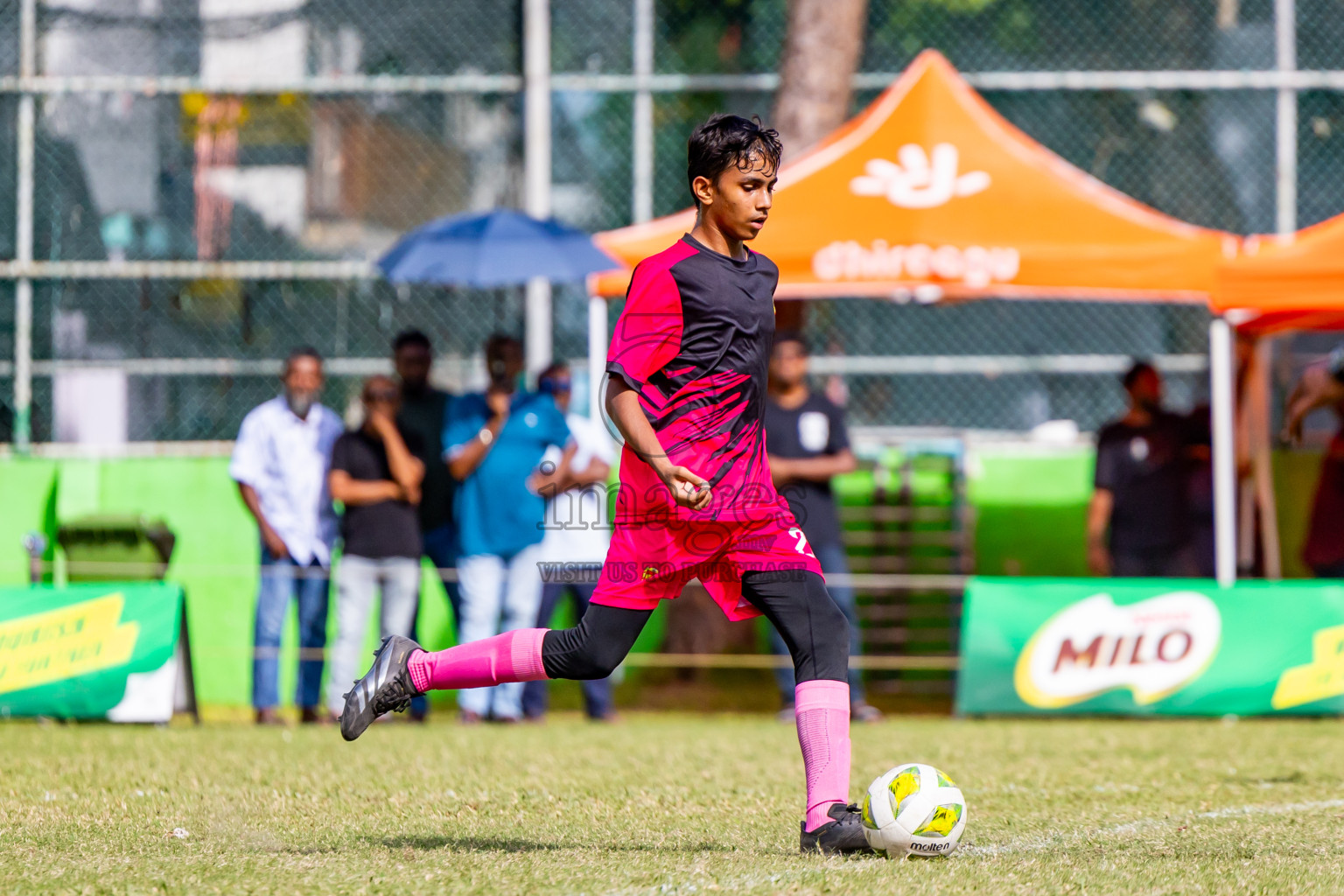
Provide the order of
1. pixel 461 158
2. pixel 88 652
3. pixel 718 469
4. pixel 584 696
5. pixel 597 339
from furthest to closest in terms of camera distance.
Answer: pixel 461 158 < pixel 597 339 < pixel 584 696 < pixel 88 652 < pixel 718 469

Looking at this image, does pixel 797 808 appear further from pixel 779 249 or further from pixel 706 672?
pixel 706 672

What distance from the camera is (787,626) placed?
194 inches

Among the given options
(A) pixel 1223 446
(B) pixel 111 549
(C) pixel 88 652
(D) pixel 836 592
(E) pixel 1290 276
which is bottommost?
(C) pixel 88 652

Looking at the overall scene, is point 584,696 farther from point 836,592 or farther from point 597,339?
point 597,339

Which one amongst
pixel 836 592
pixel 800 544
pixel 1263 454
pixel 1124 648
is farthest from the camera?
pixel 1263 454

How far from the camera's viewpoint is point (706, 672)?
1276 cm

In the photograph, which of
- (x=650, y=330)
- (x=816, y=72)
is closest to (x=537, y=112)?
(x=816, y=72)

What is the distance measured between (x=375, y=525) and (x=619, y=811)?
4583mm

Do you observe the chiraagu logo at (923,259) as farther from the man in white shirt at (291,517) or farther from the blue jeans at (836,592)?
the man in white shirt at (291,517)

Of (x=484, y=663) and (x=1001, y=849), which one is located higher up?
(x=484, y=663)

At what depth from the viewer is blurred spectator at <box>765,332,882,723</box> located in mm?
10344

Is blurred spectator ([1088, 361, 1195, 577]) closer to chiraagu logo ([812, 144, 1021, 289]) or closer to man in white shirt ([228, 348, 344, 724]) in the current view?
chiraagu logo ([812, 144, 1021, 289])

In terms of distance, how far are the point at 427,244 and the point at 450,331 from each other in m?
3.50

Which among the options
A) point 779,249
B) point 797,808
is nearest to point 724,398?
point 797,808
